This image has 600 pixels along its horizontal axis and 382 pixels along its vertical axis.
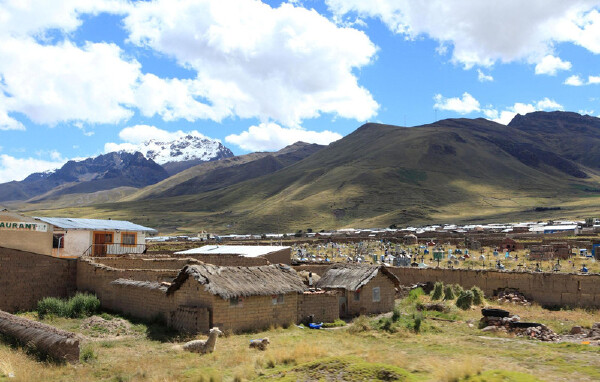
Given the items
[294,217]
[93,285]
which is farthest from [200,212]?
[93,285]

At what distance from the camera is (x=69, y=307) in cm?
2038

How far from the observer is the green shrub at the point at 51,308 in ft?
66.0

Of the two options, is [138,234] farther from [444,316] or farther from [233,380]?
[233,380]

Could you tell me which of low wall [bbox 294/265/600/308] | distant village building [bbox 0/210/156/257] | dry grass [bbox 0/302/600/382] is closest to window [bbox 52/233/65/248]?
distant village building [bbox 0/210/156/257]

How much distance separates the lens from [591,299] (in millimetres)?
21828

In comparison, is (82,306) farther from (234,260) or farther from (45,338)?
(234,260)

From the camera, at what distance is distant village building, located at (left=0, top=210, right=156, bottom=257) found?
25.5m

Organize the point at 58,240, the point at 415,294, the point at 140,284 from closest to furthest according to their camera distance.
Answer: the point at 140,284, the point at 415,294, the point at 58,240

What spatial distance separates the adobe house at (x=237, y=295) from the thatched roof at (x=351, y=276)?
10.8 feet

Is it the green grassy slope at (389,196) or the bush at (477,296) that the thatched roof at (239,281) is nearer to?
the bush at (477,296)

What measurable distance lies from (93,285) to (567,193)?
527 ft

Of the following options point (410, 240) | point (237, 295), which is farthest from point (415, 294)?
point (410, 240)

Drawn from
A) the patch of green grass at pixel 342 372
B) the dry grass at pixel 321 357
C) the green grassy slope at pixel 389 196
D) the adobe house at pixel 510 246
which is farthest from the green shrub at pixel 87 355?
the green grassy slope at pixel 389 196

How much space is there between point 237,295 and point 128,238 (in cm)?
1966
